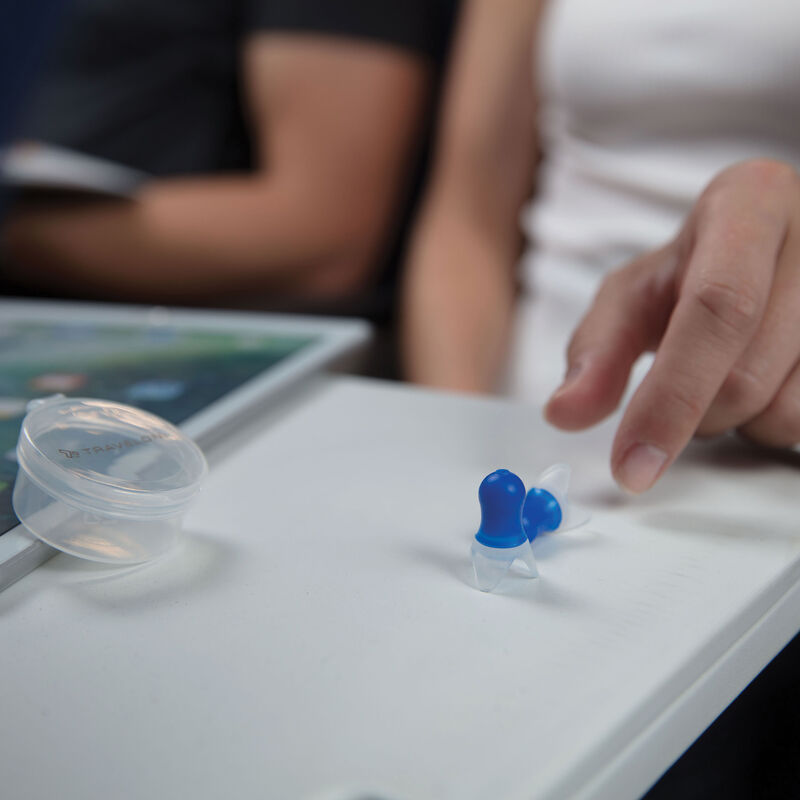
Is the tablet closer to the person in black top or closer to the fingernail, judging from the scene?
the fingernail

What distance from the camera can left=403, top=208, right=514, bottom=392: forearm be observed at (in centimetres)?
74

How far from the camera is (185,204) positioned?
3.04 feet

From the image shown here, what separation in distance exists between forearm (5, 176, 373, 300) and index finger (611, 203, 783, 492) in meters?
0.70

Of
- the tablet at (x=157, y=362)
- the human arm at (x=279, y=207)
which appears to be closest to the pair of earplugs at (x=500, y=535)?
the tablet at (x=157, y=362)

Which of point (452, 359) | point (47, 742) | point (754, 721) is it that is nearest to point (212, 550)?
point (47, 742)

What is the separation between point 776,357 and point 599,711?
0.19 m

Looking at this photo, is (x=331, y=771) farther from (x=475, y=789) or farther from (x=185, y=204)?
(x=185, y=204)

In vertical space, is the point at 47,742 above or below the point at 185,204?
above

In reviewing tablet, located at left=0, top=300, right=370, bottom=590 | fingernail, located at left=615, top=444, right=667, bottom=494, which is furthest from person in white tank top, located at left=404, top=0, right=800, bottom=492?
tablet, located at left=0, top=300, right=370, bottom=590

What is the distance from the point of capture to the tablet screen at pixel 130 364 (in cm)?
39

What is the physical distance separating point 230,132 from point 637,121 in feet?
1.99

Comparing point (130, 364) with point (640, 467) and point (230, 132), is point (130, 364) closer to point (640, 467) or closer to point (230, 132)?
point (640, 467)

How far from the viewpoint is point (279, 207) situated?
3.19ft

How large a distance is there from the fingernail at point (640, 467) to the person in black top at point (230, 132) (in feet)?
2.14
